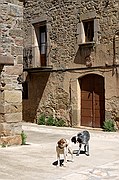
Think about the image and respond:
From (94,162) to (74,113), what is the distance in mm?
7060

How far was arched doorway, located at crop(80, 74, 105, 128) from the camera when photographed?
12.7m

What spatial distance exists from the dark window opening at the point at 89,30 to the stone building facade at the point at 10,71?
5529 millimetres

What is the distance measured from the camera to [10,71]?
771 centimetres

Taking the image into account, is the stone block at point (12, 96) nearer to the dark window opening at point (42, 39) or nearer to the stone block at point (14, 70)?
the stone block at point (14, 70)

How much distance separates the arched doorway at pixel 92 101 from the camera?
500 inches

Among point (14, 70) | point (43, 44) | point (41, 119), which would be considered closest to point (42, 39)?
point (43, 44)

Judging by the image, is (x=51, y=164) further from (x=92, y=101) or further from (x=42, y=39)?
(x=42, y=39)

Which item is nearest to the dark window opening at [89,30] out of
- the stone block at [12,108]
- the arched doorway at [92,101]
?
the arched doorway at [92,101]

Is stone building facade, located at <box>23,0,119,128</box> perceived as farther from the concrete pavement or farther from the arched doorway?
the concrete pavement

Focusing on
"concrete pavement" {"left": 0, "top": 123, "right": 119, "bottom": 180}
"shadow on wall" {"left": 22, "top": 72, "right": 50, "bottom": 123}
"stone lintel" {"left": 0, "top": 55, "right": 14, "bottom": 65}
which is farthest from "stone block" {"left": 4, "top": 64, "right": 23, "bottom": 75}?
"shadow on wall" {"left": 22, "top": 72, "right": 50, "bottom": 123}

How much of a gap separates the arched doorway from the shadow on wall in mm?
2047

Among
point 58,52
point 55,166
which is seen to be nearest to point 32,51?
point 58,52

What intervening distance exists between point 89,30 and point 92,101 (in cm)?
277

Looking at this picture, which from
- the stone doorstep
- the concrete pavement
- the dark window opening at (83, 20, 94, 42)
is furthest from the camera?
the dark window opening at (83, 20, 94, 42)
